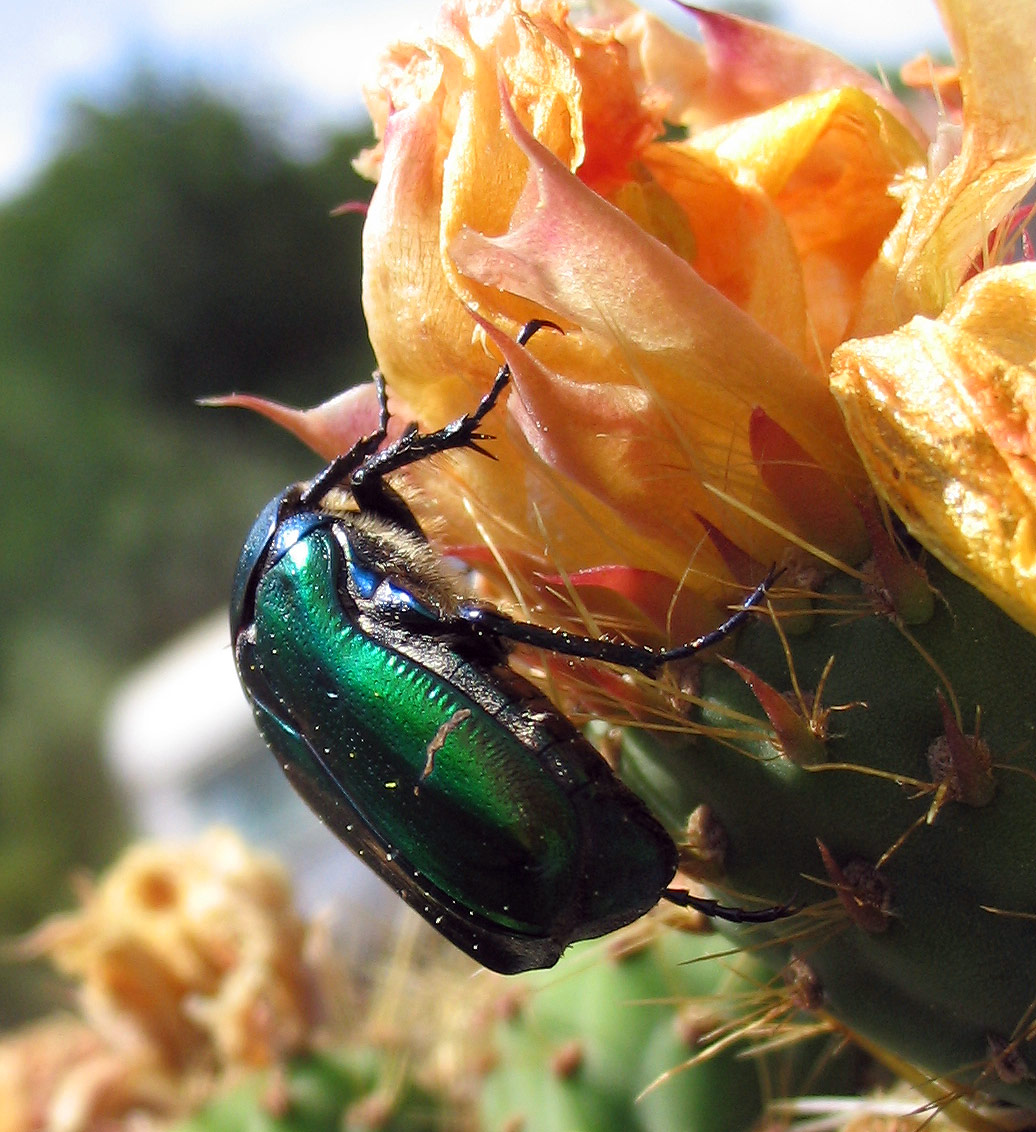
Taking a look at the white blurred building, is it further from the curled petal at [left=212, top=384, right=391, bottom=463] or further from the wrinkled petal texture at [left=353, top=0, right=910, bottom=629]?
the wrinkled petal texture at [left=353, top=0, right=910, bottom=629]

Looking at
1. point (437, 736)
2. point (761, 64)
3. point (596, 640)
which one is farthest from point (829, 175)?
point (437, 736)

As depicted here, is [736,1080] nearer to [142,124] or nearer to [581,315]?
[581,315]

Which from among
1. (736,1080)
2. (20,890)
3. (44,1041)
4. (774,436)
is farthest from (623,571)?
(20,890)

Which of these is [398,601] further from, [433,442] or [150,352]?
[150,352]

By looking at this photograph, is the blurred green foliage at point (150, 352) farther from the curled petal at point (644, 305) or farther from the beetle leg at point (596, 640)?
the curled petal at point (644, 305)

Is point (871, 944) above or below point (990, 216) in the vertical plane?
below

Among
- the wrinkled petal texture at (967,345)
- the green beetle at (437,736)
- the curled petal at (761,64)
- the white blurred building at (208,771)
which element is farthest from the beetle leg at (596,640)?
the white blurred building at (208,771)

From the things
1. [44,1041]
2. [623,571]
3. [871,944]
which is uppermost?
[623,571]

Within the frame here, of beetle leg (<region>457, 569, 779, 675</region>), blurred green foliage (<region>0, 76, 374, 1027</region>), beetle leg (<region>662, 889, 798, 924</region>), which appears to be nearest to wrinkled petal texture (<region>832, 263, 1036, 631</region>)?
beetle leg (<region>457, 569, 779, 675</region>)
